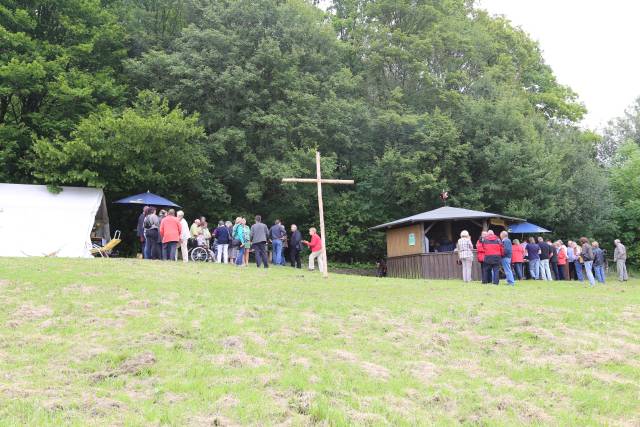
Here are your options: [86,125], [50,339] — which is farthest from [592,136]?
[50,339]

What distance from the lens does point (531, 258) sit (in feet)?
68.6

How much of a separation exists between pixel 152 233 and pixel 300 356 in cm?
A: 1156

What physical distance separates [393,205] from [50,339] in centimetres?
2513

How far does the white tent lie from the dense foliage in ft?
3.87

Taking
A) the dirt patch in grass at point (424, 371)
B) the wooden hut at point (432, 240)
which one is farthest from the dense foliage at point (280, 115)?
the dirt patch in grass at point (424, 371)

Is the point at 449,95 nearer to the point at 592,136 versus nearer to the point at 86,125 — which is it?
the point at 592,136

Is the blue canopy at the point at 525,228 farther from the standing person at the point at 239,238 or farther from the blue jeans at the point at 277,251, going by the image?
the standing person at the point at 239,238

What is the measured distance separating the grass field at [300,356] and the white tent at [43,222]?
759 centimetres

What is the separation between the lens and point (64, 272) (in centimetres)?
1273

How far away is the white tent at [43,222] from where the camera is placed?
19.3 metres

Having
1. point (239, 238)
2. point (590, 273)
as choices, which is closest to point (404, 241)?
point (590, 273)

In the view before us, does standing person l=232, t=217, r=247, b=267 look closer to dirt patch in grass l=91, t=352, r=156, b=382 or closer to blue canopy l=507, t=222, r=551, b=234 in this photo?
dirt patch in grass l=91, t=352, r=156, b=382

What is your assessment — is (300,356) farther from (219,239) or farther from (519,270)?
(519,270)

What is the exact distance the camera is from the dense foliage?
23922 millimetres
